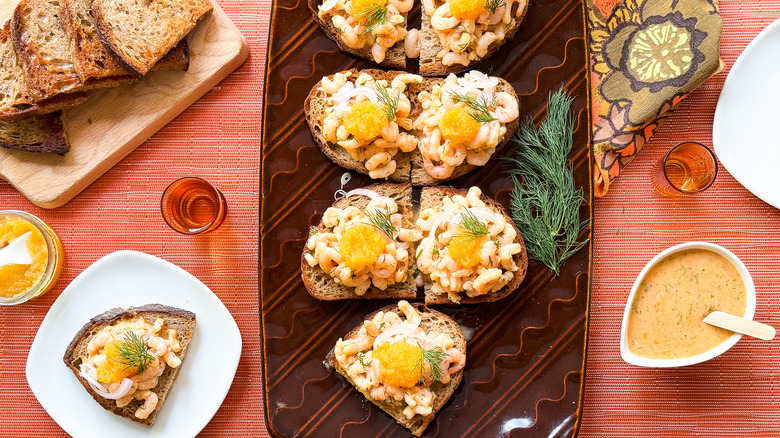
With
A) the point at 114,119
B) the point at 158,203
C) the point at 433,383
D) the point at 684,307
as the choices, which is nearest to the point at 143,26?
the point at 114,119

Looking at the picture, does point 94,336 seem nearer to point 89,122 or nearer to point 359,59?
point 89,122

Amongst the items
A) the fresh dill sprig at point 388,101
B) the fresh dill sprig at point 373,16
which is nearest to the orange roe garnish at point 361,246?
the fresh dill sprig at point 388,101

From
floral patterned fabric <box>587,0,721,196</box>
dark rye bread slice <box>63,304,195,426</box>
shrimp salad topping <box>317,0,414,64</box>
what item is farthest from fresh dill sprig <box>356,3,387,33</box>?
dark rye bread slice <box>63,304,195,426</box>

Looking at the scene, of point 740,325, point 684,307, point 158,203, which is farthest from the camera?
point 158,203

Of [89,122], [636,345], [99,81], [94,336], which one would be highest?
[99,81]

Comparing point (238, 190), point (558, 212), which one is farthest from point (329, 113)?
point (558, 212)

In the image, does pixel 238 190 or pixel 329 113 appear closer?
pixel 329 113

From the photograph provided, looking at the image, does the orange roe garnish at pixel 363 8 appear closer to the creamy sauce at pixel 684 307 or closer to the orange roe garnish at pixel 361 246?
the orange roe garnish at pixel 361 246

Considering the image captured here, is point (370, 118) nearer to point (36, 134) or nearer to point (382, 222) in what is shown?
point (382, 222)
